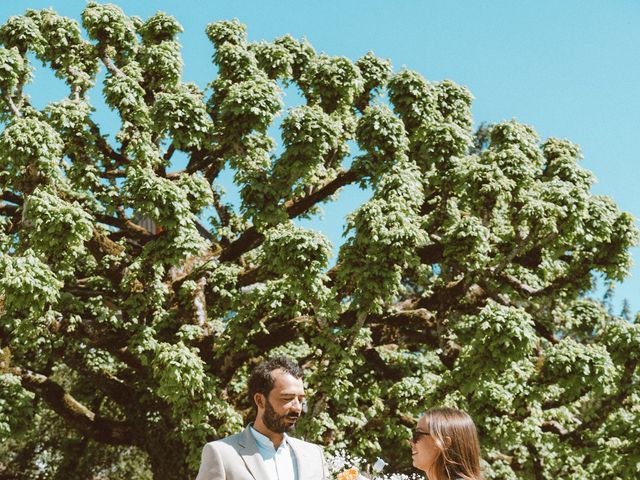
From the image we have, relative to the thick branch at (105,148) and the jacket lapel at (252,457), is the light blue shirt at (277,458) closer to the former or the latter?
the jacket lapel at (252,457)

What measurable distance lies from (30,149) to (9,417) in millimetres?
5858

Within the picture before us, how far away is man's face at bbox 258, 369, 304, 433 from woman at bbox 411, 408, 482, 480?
0.97m

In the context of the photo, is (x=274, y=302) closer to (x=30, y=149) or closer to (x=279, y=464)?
(x=30, y=149)

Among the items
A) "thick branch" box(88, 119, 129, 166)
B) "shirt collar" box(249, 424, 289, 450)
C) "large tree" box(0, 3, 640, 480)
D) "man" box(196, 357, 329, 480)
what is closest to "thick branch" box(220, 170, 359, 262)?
"large tree" box(0, 3, 640, 480)

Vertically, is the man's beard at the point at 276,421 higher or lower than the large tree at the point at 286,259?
lower

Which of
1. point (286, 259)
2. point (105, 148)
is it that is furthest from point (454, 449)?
point (105, 148)

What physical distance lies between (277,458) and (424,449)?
1.15 meters

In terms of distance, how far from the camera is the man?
4496 mm

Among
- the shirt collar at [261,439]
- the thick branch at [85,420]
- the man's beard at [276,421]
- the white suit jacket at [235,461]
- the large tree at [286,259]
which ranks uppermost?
the large tree at [286,259]

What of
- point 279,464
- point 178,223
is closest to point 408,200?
point 178,223

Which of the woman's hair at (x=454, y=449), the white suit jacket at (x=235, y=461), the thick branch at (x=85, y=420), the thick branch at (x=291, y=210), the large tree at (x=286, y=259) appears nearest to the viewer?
the woman's hair at (x=454, y=449)

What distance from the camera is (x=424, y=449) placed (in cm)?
412

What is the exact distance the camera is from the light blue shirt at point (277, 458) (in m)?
4.65

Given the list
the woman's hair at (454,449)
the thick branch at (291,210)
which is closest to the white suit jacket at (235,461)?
the woman's hair at (454,449)
